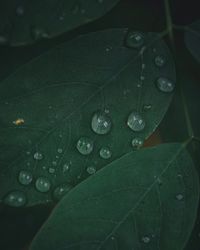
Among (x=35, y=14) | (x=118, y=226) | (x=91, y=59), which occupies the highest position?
(x=35, y=14)

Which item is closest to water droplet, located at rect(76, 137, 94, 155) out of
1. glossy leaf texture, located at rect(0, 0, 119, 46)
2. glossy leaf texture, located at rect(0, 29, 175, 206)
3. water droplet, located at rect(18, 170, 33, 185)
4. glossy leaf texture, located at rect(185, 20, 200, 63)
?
glossy leaf texture, located at rect(0, 29, 175, 206)

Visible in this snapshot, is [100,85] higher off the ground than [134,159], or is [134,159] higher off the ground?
[100,85]

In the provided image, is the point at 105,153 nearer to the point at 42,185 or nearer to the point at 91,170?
the point at 91,170

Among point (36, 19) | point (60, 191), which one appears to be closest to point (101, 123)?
point (60, 191)

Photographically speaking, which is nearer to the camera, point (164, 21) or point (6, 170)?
point (6, 170)

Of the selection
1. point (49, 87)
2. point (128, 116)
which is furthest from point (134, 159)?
point (49, 87)

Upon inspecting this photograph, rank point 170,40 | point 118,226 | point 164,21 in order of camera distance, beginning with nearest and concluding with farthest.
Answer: point 118,226, point 170,40, point 164,21

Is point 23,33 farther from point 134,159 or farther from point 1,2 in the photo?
point 134,159
